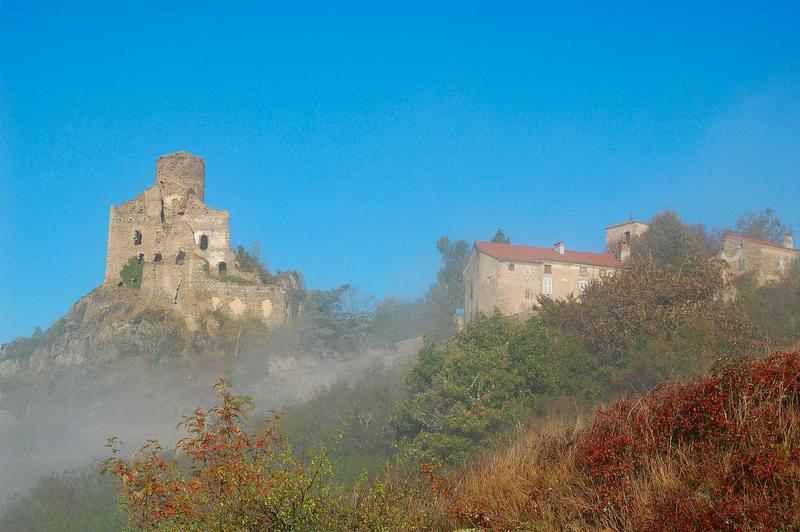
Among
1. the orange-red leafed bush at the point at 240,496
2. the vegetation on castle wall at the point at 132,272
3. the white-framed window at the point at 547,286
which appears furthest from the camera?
the vegetation on castle wall at the point at 132,272

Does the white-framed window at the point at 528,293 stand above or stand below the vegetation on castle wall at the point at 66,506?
above

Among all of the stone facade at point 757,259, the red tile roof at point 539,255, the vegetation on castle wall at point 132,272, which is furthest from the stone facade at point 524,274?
the vegetation on castle wall at point 132,272

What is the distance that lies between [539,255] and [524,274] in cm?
209

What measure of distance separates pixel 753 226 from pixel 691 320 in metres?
26.5

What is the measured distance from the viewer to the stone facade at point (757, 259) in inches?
1663

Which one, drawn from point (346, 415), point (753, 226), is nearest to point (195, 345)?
point (346, 415)

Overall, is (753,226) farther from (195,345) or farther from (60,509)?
(60,509)

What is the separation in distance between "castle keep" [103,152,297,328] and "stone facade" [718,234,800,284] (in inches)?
994

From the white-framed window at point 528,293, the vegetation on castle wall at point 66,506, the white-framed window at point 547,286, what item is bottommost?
the vegetation on castle wall at point 66,506

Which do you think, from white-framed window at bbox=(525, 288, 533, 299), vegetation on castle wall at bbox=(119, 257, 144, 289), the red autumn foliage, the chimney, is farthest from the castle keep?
the red autumn foliage

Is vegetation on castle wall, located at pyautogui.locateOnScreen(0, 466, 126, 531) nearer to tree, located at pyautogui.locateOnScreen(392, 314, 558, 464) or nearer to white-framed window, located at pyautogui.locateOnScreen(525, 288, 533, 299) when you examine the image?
tree, located at pyautogui.locateOnScreen(392, 314, 558, 464)

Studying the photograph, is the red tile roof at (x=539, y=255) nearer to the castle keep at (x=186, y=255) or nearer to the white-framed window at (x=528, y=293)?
the white-framed window at (x=528, y=293)

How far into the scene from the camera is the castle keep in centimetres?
4703

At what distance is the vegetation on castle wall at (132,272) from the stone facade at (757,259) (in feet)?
111
